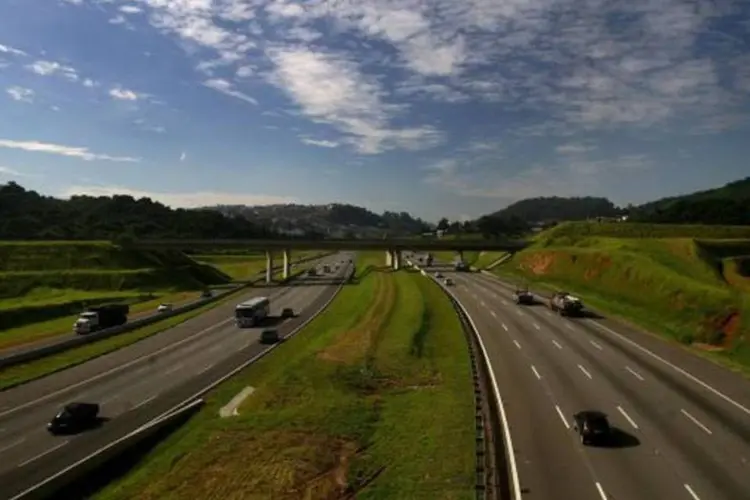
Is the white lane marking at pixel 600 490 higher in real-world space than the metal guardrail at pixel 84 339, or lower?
higher

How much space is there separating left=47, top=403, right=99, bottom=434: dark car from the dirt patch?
1914cm

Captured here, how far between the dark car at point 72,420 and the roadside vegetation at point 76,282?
39432mm

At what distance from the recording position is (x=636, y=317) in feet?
242

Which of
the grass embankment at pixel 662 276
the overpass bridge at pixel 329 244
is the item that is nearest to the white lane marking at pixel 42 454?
the grass embankment at pixel 662 276

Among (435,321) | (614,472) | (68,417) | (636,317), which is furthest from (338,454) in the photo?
(636,317)

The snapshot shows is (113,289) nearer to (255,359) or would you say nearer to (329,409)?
(255,359)

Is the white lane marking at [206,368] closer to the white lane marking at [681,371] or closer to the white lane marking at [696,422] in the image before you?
the white lane marking at [696,422]

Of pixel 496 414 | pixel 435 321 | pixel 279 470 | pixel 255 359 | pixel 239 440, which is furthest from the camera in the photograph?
pixel 435 321

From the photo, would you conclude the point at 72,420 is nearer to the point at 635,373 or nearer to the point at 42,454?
the point at 42,454

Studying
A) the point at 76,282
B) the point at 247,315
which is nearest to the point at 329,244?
the point at 76,282

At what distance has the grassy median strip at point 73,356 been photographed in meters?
51.7

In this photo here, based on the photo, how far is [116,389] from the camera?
4744cm

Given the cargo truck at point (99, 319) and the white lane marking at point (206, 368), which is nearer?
the white lane marking at point (206, 368)

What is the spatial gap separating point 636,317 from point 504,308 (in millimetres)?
15646
